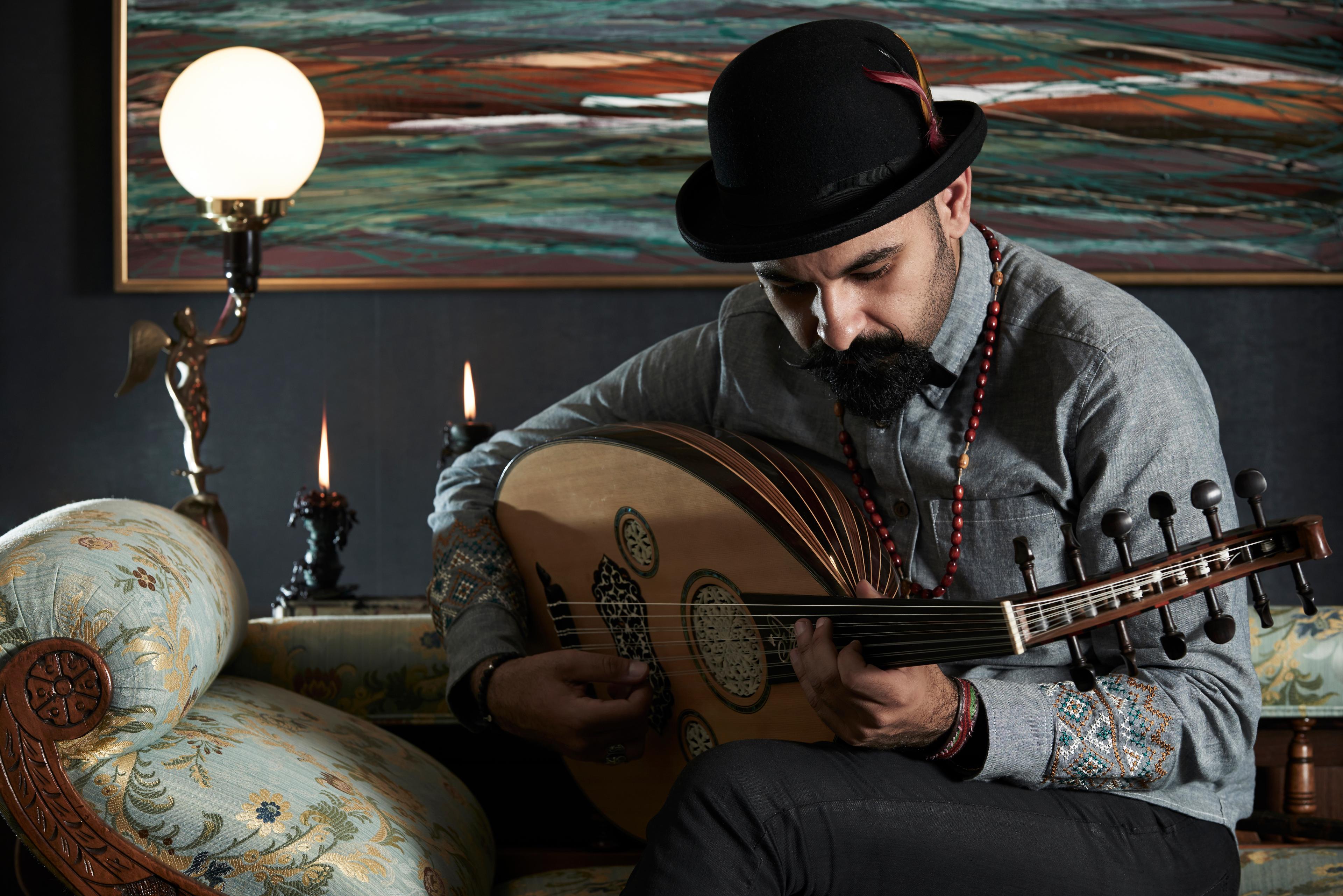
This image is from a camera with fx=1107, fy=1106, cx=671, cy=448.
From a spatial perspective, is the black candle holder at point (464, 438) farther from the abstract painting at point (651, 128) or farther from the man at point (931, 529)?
the abstract painting at point (651, 128)

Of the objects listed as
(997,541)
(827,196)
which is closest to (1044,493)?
(997,541)

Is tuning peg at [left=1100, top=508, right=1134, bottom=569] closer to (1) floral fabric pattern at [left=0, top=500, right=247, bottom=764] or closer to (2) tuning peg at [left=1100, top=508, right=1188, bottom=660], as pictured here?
(2) tuning peg at [left=1100, top=508, right=1188, bottom=660]

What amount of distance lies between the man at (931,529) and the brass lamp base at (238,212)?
1009mm

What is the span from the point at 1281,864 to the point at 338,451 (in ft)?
7.97

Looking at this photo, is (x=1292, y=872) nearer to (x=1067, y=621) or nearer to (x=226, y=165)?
(x=1067, y=621)

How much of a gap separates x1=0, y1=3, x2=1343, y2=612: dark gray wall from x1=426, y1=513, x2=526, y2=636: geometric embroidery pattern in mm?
1442

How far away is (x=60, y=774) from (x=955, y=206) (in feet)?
3.81

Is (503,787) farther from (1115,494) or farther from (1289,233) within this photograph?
(1289,233)

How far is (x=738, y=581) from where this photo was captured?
1.31m

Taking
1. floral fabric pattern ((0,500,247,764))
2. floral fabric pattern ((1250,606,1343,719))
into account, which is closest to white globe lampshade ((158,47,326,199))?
floral fabric pattern ((0,500,247,764))

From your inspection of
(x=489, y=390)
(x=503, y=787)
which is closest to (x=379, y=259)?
(x=489, y=390)

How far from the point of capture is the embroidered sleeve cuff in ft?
3.61

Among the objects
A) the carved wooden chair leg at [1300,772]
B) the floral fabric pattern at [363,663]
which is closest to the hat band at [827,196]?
the floral fabric pattern at [363,663]

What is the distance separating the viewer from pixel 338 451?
309 cm
